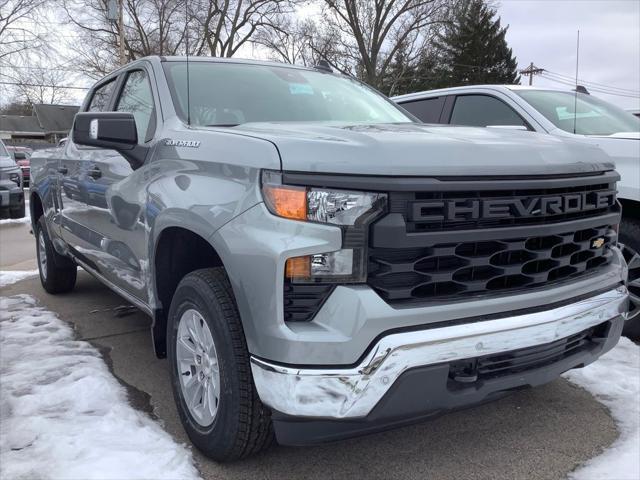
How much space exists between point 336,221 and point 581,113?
12.1ft

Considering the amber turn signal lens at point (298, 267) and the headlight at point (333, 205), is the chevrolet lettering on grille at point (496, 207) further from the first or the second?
the amber turn signal lens at point (298, 267)

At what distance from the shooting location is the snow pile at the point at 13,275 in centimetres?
630

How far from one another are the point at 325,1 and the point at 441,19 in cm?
666

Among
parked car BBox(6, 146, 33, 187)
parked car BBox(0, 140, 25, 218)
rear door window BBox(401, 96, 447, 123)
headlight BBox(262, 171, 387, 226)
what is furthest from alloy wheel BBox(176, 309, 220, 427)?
parked car BBox(6, 146, 33, 187)

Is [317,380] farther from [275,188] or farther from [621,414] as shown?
[621,414]

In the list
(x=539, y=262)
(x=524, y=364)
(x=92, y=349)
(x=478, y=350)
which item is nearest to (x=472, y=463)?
(x=524, y=364)

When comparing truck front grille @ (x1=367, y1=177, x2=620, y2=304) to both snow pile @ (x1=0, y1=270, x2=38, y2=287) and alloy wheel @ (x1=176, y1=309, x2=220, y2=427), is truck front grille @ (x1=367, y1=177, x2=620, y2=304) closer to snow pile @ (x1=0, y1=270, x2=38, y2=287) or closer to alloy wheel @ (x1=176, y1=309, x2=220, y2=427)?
alloy wheel @ (x1=176, y1=309, x2=220, y2=427)

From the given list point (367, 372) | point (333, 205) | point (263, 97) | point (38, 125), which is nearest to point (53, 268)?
point (263, 97)

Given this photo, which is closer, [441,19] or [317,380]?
[317,380]

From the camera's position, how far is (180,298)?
2.52m

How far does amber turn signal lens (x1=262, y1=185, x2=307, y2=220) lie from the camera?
1.97m

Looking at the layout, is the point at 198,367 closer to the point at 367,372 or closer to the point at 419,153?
the point at 367,372

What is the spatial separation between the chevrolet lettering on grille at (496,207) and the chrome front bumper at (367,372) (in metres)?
0.39

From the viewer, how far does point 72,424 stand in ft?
9.11
